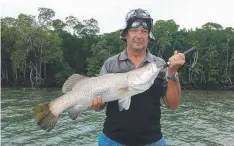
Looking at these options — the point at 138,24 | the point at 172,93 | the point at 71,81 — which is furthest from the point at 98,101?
the point at 138,24

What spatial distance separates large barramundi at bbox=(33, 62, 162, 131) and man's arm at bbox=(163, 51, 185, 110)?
18 cm

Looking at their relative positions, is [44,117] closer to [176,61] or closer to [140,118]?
[140,118]

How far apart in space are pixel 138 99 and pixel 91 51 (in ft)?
189

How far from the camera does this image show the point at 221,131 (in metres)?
18.3

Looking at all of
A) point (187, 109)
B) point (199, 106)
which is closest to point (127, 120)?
point (187, 109)

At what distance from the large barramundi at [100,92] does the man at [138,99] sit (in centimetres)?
12

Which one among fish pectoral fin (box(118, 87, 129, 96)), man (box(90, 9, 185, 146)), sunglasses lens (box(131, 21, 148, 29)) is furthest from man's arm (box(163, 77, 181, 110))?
sunglasses lens (box(131, 21, 148, 29))

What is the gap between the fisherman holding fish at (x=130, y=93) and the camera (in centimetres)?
425

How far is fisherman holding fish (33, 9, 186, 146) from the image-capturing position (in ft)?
14.0

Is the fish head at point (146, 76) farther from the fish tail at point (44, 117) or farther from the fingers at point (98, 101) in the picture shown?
the fish tail at point (44, 117)

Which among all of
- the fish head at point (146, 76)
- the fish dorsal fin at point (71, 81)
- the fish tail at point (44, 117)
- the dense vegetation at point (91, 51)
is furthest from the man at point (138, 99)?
the dense vegetation at point (91, 51)

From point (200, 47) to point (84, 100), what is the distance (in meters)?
58.1

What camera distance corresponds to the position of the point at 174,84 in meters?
4.42

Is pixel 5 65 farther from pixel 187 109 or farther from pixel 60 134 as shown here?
pixel 60 134
